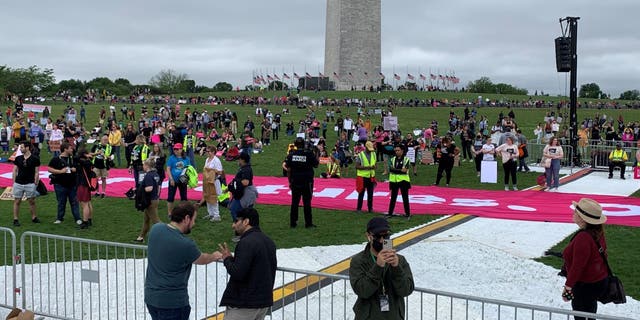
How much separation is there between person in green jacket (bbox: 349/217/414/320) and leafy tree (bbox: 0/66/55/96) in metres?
90.9

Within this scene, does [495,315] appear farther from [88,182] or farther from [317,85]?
[317,85]

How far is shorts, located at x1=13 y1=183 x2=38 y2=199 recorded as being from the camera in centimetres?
1205

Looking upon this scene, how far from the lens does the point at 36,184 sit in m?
12.3

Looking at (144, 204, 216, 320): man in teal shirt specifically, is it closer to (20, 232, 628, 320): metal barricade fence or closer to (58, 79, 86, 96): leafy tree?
(20, 232, 628, 320): metal barricade fence

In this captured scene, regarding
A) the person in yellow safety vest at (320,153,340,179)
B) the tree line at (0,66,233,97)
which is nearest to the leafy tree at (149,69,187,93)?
the tree line at (0,66,233,97)

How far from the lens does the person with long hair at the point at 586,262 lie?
18.4 ft

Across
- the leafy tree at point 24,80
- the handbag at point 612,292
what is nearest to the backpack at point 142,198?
the handbag at point 612,292

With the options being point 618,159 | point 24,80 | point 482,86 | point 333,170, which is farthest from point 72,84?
point 618,159

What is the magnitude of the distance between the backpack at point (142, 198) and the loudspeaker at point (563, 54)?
17.8 meters

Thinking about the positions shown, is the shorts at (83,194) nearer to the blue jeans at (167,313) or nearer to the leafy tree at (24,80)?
the blue jeans at (167,313)

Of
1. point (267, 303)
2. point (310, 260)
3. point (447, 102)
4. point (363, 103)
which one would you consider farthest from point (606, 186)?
point (447, 102)

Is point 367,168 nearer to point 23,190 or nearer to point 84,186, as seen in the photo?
point 84,186

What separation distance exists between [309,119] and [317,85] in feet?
142

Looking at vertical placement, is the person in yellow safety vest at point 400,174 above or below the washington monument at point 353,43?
below
